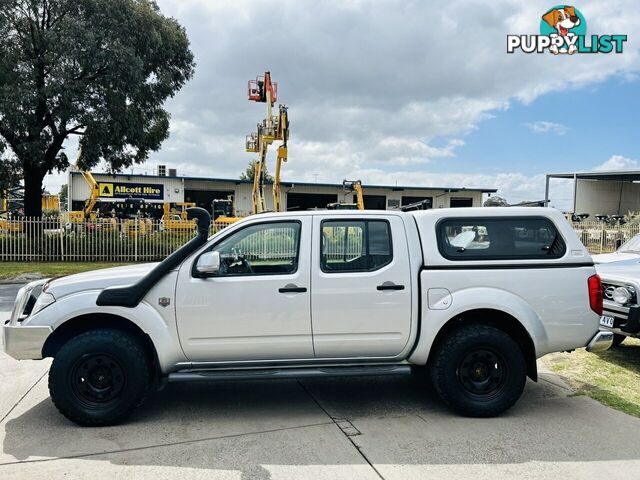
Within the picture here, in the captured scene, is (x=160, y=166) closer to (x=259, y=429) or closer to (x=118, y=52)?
(x=118, y=52)

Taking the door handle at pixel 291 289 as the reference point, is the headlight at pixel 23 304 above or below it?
below

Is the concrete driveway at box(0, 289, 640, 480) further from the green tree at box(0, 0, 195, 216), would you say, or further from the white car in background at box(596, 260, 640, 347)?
the green tree at box(0, 0, 195, 216)

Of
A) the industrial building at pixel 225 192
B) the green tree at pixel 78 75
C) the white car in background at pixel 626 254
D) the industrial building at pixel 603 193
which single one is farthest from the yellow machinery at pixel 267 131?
the industrial building at pixel 603 193

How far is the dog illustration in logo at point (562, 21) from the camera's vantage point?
1360 cm

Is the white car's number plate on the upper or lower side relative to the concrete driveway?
upper

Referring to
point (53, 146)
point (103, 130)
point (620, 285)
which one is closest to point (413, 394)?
point (620, 285)

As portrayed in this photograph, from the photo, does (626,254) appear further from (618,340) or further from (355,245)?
(355,245)

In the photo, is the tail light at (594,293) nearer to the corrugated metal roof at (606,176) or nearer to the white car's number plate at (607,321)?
the white car's number plate at (607,321)

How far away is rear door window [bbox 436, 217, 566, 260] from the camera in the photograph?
15.6ft

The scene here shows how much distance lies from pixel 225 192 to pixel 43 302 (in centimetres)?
4463

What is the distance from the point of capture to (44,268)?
1706 cm

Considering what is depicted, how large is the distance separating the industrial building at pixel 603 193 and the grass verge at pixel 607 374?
1550 inches

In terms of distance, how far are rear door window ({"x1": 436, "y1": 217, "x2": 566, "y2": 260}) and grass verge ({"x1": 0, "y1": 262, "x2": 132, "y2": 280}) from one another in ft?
46.9

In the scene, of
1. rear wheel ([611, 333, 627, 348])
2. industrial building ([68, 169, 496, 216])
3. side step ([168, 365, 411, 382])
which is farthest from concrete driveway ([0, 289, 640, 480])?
→ industrial building ([68, 169, 496, 216])
